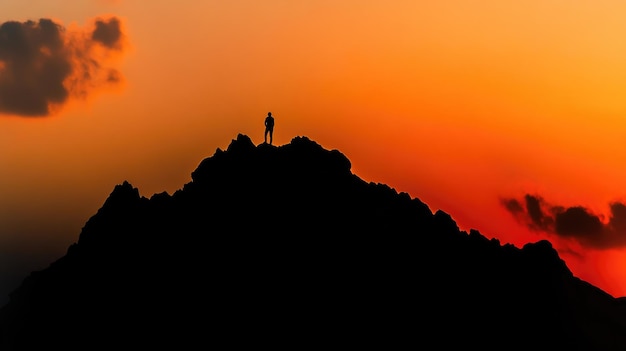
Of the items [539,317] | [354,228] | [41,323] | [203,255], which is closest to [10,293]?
[41,323]

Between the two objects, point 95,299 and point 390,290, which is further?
point 95,299


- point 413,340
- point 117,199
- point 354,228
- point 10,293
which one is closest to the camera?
point 413,340

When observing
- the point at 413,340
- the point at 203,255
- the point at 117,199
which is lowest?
the point at 413,340

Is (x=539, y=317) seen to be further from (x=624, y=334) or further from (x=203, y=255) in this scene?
(x=203, y=255)

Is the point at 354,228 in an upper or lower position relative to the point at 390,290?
upper

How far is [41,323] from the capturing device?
14800cm

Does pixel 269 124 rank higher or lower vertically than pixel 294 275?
higher

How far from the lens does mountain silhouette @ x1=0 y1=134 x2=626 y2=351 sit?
434 feet

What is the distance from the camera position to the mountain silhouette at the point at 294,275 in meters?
132

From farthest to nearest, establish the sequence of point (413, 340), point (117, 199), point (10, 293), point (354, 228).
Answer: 1. point (10, 293)
2. point (117, 199)
3. point (354, 228)
4. point (413, 340)

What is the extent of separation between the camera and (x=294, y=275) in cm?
13462

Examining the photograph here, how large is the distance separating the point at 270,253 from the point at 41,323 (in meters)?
40.3

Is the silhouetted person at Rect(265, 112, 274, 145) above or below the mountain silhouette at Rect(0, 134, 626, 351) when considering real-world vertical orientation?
above

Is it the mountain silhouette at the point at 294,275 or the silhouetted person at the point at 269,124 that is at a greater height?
the silhouetted person at the point at 269,124
